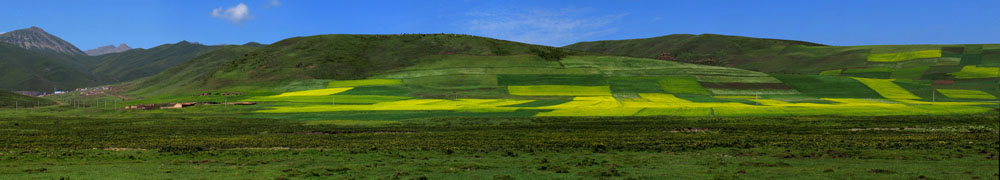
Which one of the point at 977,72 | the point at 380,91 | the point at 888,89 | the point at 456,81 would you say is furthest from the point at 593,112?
the point at 977,72

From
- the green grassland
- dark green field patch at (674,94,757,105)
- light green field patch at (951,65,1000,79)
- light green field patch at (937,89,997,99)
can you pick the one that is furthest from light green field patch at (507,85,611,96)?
light green field patch at (951,65,1000,79)

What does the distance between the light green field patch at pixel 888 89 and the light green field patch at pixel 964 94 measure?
22.4 ft

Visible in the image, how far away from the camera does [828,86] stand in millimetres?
140375

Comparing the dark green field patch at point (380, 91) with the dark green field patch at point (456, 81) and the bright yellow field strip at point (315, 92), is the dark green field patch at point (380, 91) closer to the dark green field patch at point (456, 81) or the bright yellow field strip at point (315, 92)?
the bright yellow field strip at point (315, 92)

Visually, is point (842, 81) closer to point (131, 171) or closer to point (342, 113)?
point (342, 113)

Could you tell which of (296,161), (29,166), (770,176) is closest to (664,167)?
(770,176)

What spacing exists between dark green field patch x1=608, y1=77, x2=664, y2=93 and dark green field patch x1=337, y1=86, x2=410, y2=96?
51.9 m

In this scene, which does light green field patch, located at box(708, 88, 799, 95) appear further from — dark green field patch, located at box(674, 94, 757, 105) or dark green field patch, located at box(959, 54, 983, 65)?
dark green field patch, located at box(959, 54, 983, 65)

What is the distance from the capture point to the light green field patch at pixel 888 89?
127 m

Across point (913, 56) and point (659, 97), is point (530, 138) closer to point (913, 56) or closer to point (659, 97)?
point (659, 97)

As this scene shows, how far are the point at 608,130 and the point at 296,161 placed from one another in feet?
108

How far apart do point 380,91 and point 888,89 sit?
12059 cm

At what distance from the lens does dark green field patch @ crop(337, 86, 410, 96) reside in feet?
447

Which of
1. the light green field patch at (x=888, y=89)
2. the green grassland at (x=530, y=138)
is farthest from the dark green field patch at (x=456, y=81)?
the light green field patch at (x=888, y=89)
